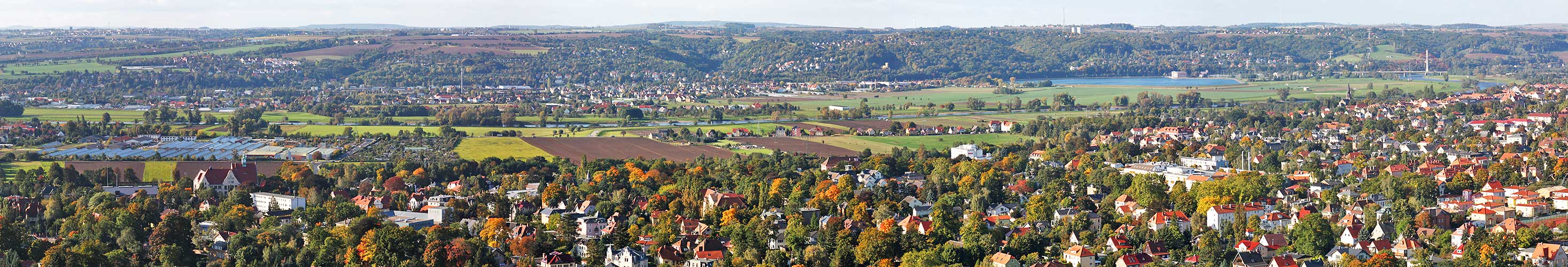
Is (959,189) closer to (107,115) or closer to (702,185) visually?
(702,185)

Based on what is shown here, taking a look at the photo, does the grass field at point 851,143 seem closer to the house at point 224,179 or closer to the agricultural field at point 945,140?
the agricultural field at point 945,140

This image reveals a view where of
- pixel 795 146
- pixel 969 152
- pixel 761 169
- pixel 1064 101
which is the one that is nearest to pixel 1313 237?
pixel 761 169

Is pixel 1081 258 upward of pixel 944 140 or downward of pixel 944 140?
upward

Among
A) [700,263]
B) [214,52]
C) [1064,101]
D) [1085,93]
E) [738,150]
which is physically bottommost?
[1085,93]

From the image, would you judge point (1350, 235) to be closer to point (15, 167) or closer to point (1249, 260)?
point (1249, 260)

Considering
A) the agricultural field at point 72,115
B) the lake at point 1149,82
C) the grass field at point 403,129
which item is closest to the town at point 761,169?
the grass field at point 403,129
